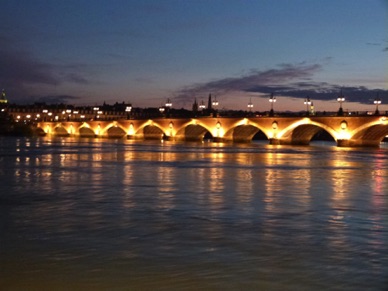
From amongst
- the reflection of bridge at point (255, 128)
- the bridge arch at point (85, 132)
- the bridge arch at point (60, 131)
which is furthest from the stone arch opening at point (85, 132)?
the bridge arch at point (60, 131)

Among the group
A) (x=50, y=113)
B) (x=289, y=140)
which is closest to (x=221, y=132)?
(x=289, y=140)

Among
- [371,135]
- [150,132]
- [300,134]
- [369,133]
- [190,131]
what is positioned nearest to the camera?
[369,133]

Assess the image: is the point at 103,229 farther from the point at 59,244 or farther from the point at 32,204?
the point at 32,204

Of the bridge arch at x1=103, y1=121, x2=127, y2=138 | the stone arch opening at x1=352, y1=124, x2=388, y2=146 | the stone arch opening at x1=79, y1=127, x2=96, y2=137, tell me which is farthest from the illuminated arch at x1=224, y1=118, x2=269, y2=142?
the stone arch opening at x1=79, y1=127, x2=96, y2=137

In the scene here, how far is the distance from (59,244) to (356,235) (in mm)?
6033

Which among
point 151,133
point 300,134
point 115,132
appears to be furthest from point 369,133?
point 115,132

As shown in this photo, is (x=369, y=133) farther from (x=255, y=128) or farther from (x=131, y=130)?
(x=131, y=130)

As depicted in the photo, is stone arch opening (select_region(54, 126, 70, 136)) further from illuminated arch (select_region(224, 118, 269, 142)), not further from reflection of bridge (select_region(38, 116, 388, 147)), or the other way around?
illuminated arch (select_region(224, 118, 269, 142))

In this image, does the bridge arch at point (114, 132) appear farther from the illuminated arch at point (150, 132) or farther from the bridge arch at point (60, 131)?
the bridge arch at point (60, 131)

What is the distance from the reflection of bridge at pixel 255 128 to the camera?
71750 millimetres

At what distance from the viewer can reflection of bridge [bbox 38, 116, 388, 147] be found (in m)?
71.8

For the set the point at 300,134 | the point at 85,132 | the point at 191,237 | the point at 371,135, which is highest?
the point at 85,132

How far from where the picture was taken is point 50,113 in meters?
197

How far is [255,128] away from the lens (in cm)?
9719
